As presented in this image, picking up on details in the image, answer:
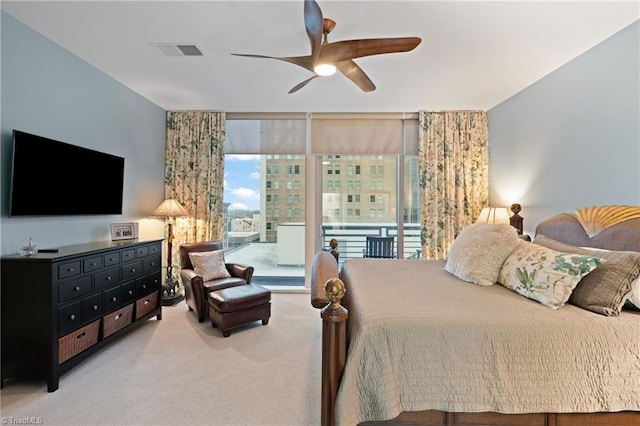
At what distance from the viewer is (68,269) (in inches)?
90.1

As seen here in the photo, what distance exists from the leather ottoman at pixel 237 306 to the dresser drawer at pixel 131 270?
30.6 inches

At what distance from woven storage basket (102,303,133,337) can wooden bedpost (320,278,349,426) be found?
7.58ft

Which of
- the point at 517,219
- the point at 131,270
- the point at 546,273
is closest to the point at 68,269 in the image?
the point at 131,270

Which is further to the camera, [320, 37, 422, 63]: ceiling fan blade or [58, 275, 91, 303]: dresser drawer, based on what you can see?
[58, 275, 91, 303]: dresser drawer

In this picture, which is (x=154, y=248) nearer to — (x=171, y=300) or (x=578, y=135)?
(x=171, y=300)

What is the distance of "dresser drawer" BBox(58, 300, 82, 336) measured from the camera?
223 cm

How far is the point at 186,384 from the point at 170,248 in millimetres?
2350

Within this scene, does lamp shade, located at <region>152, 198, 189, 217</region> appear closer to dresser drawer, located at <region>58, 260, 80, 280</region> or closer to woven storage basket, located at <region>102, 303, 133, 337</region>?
woven storage basket, located at <region>102, 303, 133, 337</region>

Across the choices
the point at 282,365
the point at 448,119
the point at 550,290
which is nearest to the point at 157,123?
the point at 282,365

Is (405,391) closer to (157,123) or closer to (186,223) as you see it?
(186,223)

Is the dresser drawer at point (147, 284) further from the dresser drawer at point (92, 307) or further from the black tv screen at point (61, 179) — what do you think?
the black tv screen at point (61, 179)

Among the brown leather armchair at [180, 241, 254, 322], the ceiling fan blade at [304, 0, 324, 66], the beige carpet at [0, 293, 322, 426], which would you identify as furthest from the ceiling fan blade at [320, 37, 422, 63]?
the brown leather armchair at [180, 241, 254, 322]

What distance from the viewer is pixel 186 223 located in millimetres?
4465

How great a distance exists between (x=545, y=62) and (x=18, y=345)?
5056 mm
